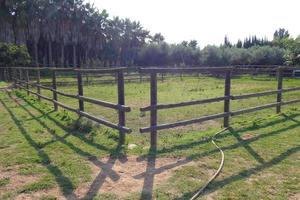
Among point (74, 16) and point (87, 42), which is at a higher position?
point (74, 16)

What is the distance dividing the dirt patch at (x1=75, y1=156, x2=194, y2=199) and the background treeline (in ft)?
86.1

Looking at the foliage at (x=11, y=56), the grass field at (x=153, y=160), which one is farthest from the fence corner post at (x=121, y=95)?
the foliage at (x=11, y=56)

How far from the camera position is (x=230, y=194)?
125 inches

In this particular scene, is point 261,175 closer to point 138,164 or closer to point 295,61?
point 138,164

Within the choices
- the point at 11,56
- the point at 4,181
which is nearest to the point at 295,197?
the point at 4,181

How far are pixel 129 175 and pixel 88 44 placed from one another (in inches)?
1904

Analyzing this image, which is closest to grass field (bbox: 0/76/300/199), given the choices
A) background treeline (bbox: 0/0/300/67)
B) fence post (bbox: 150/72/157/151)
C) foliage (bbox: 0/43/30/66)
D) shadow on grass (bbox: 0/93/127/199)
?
shadow on grass (bbox: 0/93/127/199)

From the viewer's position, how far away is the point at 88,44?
49562 mm

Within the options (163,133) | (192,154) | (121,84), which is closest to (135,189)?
(192,154)

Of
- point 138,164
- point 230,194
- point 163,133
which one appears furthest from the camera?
point 163,133

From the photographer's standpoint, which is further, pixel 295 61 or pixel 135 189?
pixel 295 61

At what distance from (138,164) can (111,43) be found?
53282 millimetres

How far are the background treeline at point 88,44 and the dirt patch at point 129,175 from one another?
26.3m

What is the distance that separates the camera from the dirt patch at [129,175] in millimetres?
3299
